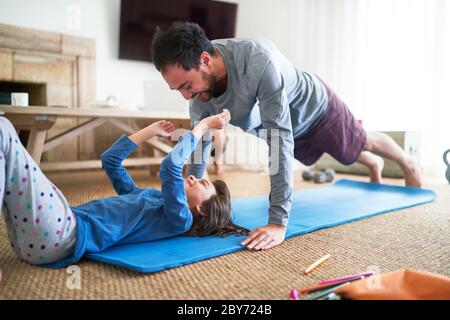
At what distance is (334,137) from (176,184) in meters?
1.05

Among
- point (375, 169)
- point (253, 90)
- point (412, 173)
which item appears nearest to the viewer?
point (253, 90)

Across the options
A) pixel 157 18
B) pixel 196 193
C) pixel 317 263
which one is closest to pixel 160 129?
pixel 196 193

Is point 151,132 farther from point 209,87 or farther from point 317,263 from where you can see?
point 317,263

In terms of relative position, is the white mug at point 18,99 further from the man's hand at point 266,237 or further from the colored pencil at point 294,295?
the colored pencil at point 294,295

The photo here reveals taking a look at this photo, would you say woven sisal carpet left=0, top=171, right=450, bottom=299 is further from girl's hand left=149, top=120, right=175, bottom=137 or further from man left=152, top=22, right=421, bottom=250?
girl's hand left=149, top=120, right=175, bottom=137

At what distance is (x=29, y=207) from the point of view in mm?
902

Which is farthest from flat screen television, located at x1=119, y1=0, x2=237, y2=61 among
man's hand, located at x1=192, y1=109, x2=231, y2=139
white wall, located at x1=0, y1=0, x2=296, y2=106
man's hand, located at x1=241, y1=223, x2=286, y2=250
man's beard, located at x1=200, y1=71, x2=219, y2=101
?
man's hand, located at x1=241, y1=223, x2=286, y2=250

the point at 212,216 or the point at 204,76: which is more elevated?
the point at 204,76

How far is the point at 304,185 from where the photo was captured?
8.77ft

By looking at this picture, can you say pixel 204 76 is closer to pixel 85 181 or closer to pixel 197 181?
pixel 197 181

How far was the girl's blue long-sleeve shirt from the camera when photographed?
1067mm

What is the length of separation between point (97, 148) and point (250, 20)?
1981 mm

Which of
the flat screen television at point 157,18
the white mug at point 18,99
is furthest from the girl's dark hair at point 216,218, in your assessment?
the flat screen television at point 157,18

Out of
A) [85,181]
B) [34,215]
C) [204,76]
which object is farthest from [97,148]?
[34,215]
